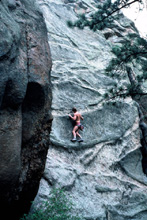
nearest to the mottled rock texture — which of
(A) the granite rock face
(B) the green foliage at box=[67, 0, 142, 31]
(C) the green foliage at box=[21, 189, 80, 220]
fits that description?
(C) the green foliage at box=[21, 189, 80, 220]

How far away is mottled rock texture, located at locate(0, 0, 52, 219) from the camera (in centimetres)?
284

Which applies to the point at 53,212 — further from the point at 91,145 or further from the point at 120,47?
the point at 120,47

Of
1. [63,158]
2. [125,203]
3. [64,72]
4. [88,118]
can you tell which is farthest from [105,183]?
[64,72]

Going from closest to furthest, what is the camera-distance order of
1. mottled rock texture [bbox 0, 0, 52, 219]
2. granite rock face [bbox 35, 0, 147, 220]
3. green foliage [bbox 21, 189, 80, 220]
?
1. mottled rock texture [bbox 0, 0, 52, 219]
2. green foliage [bbox 21, 189, 80, 220]
3. granite rock face [bbox 35, 0, 147, 220]

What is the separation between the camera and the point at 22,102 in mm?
3123

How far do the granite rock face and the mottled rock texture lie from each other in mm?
1408

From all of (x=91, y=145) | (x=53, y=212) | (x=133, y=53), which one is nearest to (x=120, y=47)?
(x=133, y=53)

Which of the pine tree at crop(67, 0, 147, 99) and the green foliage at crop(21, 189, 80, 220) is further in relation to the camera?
the pine tree at crop(67, 0, 147, 99)

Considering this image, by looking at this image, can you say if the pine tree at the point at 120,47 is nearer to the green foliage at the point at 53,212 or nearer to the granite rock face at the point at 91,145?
the granite rock face at the point at 91,145

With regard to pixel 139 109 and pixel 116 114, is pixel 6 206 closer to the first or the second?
pixel 116 114

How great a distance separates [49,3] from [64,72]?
5.19 metres

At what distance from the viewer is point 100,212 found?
538cm

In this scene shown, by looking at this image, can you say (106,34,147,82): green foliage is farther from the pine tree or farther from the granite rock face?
the granite rock face

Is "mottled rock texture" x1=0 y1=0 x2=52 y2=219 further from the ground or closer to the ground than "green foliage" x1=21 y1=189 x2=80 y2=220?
further from the ground
